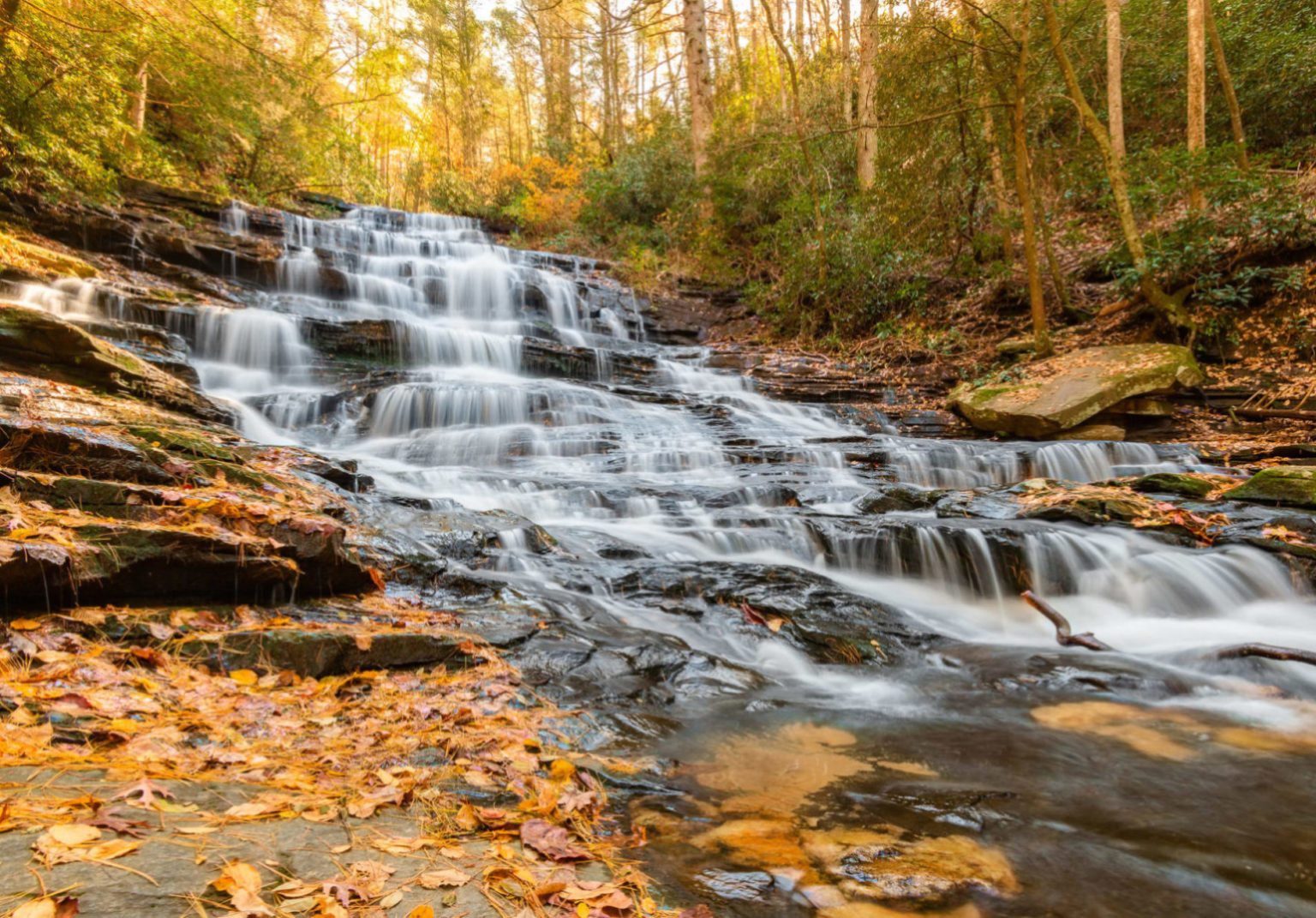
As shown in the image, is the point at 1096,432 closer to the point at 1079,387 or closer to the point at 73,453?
the point at 1079,387

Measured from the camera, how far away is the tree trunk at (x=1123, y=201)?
9438mm

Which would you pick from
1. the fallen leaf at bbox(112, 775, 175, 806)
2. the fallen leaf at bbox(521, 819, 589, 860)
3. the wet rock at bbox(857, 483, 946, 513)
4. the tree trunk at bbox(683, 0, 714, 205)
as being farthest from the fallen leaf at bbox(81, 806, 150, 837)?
the tree trunk at bbox(683, 0, 714, 205)

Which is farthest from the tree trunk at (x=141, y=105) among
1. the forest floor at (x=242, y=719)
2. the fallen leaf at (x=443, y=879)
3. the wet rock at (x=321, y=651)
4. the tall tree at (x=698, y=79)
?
the fallen leaf at (x=443, y=879)

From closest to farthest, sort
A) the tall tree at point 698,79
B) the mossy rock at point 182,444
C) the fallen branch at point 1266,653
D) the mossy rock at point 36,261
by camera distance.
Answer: the fallen branch at point 1266,653, the mossy rock at point 182,444, the mossy rock at point 36,261, the tall tree at point 698,79

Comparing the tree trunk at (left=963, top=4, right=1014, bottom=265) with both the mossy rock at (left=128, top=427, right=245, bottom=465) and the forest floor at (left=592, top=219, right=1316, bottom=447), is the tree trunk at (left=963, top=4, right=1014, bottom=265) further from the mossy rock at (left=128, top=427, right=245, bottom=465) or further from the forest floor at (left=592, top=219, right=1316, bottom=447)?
the mossy rock at (left=128, top=427, right=245, bottom=465)

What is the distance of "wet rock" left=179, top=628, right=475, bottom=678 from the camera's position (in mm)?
2896

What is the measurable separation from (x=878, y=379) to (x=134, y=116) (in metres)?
15.6

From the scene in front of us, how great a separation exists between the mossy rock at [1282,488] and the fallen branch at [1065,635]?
3023 mm

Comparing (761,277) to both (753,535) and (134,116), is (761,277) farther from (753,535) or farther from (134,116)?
(134,116)

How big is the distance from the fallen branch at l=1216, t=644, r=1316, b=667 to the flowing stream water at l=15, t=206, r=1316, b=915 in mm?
84

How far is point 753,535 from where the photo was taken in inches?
230

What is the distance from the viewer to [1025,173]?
9.70 meters

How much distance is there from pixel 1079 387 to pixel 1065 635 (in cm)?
584

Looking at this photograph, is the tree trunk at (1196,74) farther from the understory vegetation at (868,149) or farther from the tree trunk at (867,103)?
the tree trunk at (867,103)
